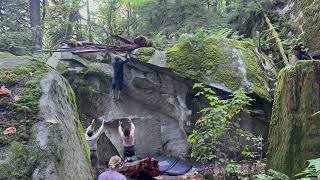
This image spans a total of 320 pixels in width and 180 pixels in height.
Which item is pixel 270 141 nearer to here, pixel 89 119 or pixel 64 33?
pixel 89 119

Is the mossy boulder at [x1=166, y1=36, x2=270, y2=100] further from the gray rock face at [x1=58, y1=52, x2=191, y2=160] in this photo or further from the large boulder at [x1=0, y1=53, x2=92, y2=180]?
the large boulder at [x1=0, y1=53, x2=92, y2=180]

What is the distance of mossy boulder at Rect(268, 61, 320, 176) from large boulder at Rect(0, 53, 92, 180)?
3.02 m

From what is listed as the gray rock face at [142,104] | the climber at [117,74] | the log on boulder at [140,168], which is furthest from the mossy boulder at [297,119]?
the climber at [117,74]

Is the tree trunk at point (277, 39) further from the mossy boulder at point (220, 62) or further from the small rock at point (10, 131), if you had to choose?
the small rock at point (10, 131)

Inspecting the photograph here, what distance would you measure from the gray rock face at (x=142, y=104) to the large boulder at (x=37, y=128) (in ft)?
20.8

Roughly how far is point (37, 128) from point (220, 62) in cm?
775

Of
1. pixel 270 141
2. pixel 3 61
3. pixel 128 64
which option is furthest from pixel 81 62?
pixel 270 141

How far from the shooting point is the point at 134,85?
1227 cm

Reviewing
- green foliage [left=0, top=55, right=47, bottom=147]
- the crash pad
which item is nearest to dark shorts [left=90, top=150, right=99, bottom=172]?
the crash pad

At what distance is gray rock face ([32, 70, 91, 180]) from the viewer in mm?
3625

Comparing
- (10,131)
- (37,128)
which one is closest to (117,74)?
(37,128)

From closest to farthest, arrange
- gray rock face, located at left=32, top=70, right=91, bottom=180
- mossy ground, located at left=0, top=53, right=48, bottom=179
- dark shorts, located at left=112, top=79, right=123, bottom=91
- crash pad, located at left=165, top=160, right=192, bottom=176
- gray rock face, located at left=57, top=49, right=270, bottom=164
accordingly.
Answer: mossy ground, located at left=0, top=53, right=48, bottom=179 < gray rock face, located at left=32, top=70, right=91, bottom=180 < crash pad, located at left=165, top=160, right=192, bottom=176 < gray rock face, located at left=57, top=49, right=270, bottom=164 < dark shorts, located at left=112, top=79, right=123, bottom=91

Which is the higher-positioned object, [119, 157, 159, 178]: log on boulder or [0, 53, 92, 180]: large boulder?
[0, 53, 92, 180]: large boulder

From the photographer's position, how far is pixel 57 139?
12.8 feet
